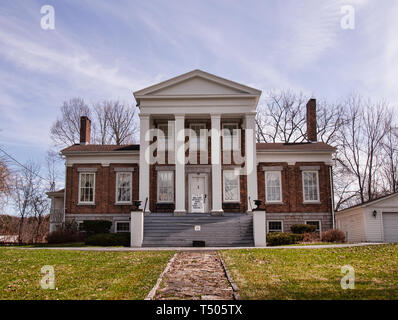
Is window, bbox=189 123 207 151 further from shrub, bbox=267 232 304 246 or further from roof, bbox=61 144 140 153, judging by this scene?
shrub, bbox=267 232 304 246

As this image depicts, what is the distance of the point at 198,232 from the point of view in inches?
858

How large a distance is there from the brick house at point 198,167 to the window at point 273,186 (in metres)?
0.07

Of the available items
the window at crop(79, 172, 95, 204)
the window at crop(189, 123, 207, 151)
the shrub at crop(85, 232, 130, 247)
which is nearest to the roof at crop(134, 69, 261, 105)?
the window at crop(189, 123, 207, 151)

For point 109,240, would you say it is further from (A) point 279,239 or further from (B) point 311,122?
(B) point 311,122

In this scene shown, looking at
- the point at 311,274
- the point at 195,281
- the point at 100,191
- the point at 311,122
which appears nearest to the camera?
the point at 195,281

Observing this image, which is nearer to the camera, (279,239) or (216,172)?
(279,239)

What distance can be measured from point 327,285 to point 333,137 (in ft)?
115

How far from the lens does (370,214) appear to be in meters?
24.5

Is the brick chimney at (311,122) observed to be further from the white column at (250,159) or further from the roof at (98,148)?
the roof at (98,148)

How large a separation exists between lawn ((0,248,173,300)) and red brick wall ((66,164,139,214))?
1276cm

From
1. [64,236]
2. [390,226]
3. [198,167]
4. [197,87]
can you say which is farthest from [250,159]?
[64,236]

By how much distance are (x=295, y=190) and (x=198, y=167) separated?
6.52 meters

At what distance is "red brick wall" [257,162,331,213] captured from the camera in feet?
89.2

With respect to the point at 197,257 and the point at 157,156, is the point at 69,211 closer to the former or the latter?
the point at 157,156
